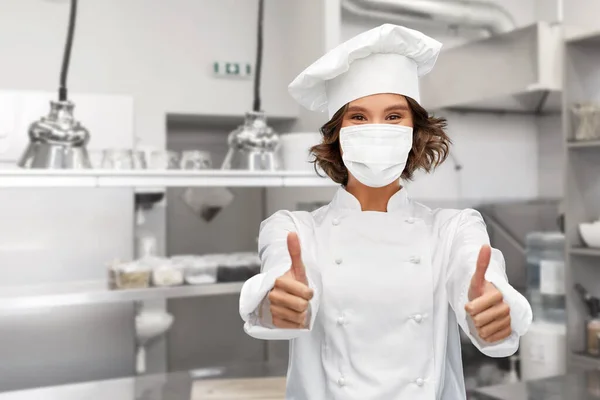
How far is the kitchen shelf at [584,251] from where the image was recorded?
235 cm

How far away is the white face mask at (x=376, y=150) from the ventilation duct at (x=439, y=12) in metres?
2.10

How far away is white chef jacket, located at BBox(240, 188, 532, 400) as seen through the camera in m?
0.84

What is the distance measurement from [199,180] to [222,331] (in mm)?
1837

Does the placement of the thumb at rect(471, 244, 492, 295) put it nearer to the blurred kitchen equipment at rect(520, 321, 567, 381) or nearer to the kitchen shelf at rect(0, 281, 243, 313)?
the kitchen shelf at rect(0, 281, 243, 313)

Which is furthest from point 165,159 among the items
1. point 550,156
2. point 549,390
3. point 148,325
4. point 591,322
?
point 550,156

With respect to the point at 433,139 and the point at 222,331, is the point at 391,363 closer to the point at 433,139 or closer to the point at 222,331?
the point at 433,139

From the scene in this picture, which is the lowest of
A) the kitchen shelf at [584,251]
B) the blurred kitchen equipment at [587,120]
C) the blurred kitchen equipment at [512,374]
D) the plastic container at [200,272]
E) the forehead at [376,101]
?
the blurred kitchen equipment at [512,374]

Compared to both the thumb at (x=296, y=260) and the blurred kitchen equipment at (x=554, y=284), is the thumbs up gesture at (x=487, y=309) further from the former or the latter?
the blurred kitchen equipment at (x=554, y=284)

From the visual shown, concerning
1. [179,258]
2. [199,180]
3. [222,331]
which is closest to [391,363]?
[199,180]

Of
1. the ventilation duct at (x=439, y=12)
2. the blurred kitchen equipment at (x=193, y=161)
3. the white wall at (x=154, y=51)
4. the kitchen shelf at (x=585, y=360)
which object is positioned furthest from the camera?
the ventilation duct at (x=439, y=12)

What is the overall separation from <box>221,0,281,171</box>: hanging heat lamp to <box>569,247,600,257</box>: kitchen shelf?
4.46 feet

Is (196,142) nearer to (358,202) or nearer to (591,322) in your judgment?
(591,322)

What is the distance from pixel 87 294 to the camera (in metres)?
1.81

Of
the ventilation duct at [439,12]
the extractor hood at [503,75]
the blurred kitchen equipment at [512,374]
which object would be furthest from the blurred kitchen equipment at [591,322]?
the ventilation duct at [439,12]
